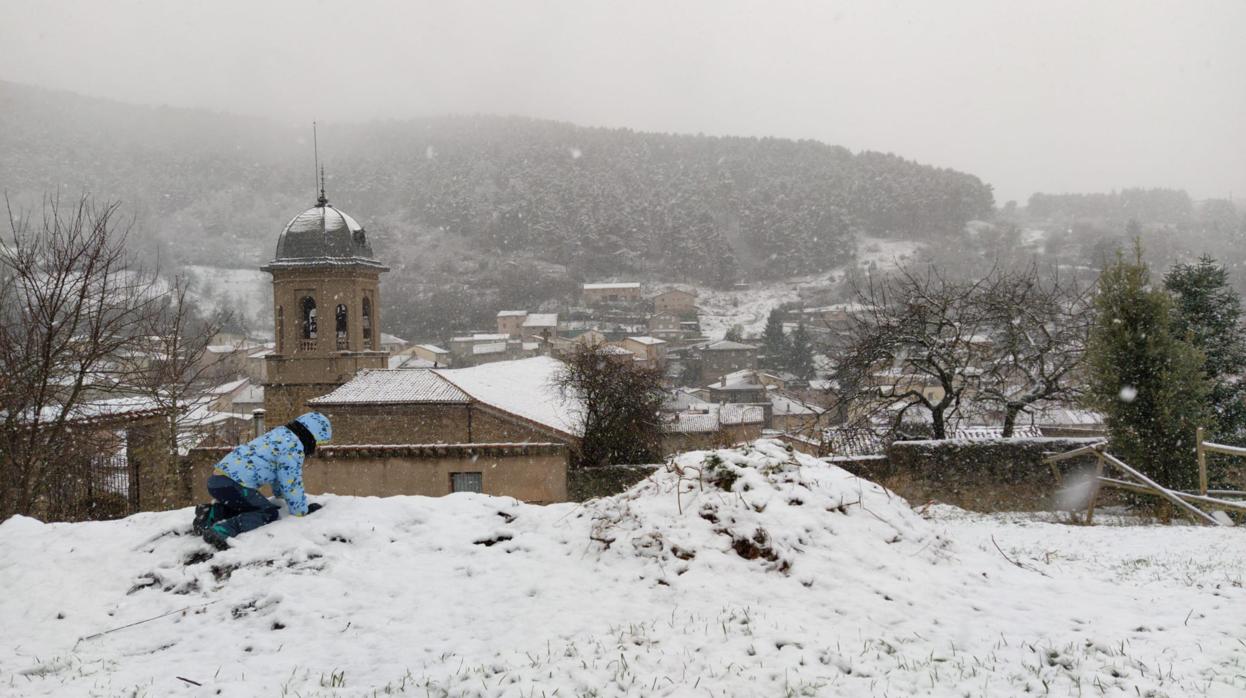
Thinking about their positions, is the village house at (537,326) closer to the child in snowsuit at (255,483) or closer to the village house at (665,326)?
the village house at (665,326)

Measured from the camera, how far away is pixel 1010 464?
14156mm

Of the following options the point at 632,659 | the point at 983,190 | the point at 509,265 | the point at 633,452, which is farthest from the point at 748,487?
the point at 983,190

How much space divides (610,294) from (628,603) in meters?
110

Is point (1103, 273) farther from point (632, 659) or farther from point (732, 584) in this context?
point (632, 659)

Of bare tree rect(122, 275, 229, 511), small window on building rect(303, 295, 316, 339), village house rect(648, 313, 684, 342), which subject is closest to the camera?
bare tree rect(122, 275, 229, 511)

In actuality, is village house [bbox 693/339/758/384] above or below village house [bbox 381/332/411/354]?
below

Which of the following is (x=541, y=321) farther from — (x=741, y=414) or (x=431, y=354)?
(x=741, y=414)

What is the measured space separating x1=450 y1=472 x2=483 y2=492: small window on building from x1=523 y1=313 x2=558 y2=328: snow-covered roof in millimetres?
77366

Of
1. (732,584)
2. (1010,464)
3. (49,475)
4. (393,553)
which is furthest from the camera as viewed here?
(1010,464)

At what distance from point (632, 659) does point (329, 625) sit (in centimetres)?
227

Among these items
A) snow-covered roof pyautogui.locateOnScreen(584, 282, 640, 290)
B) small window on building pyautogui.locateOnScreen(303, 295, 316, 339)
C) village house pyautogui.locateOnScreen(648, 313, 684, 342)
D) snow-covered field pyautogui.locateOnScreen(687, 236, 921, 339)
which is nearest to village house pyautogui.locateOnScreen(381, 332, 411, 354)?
village house pyautogui.locateOnScreen(648, 313, 684, 342)

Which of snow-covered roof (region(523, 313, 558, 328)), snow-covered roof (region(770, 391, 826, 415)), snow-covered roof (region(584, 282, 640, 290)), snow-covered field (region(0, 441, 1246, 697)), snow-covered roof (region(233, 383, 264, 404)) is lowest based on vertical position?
snow-covered roof (region(770, 391, 826, 415))

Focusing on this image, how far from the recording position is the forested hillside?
415 feet

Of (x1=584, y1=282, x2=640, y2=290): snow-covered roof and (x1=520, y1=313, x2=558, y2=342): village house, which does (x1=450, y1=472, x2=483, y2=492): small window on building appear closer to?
(x1=520, y1=313, x2=558, y2=342): village house
